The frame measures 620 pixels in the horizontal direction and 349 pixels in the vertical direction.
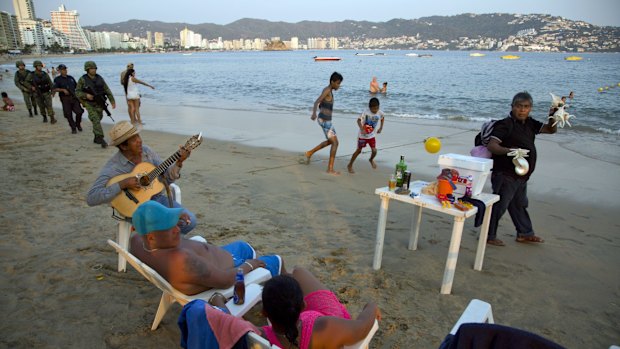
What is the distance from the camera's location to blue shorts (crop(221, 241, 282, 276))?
10.1ft

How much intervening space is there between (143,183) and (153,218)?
120 centimetres

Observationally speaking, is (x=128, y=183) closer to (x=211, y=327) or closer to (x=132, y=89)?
(x=211, y=327)

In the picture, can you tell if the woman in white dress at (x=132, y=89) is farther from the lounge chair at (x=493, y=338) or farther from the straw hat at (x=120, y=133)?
the lounge chair at (x=493, y=338)

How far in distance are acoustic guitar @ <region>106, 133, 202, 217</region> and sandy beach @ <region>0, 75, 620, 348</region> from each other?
0.76m

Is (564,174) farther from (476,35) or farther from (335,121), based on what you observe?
(476,35)

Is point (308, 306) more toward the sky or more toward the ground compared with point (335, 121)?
more toward the sky

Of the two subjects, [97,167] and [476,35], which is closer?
[97,167]

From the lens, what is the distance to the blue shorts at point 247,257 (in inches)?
121

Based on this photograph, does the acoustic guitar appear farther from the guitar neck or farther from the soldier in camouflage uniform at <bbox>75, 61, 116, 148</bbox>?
the soldier in camouflage uniform at <bbox>75, 61, 116, 148</bbox>

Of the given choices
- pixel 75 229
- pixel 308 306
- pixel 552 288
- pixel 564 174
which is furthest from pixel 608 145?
pixel 75 229

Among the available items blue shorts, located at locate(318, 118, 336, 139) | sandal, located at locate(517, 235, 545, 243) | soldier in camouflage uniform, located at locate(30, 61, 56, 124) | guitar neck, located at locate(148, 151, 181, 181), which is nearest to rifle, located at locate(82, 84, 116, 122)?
soldier in camouflage uniform, located at locate(30, 61, 56, 124)

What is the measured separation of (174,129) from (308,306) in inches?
412

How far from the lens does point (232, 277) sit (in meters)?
2.69

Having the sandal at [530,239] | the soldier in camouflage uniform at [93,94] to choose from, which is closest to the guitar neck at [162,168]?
the sandal at [530,239]
